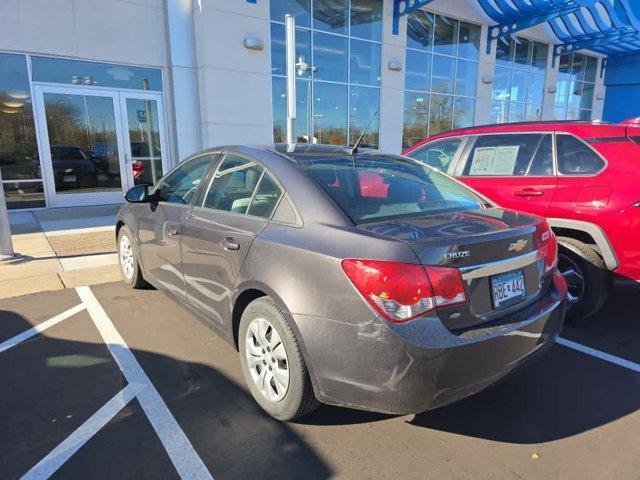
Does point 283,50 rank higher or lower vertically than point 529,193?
higher

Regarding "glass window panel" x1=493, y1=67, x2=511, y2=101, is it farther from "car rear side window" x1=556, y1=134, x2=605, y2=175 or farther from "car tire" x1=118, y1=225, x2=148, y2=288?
"car tire" x1=118, y1=225, x2=148, y2=288

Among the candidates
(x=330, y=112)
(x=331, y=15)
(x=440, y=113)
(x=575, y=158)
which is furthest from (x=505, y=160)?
(x=440, y=113)

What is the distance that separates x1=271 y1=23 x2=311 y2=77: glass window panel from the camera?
11922 millimetres

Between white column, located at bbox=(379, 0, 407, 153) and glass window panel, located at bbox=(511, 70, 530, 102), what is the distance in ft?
21.9

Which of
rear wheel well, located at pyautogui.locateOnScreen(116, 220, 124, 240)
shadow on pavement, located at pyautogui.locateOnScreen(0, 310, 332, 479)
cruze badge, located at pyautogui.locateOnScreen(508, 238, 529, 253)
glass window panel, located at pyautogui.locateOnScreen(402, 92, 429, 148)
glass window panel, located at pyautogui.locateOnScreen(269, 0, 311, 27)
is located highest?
glass window panel, located at pyautogui.locateOnScreen(269, 0, 311, 27)

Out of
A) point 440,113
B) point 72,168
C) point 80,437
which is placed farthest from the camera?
point 440,113

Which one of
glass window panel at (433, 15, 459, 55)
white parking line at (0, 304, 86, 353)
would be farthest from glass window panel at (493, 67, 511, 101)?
white parking line at (0, 304, 86, 353)

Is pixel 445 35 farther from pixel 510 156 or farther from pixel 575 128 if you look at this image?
pixel 575 128

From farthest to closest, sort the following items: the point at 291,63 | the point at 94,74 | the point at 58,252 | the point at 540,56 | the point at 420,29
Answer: the point at 540,56 < the point at 420,29 < the point at 94,74 < the point at 291,63 < the point at 58,252

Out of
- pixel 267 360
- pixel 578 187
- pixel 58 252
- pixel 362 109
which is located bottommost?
pixel 58 252

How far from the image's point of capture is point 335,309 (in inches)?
86.5

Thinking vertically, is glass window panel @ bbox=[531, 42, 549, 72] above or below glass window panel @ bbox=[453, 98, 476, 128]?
above

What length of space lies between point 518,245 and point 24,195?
1052cm

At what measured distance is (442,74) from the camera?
15867 millimetres
